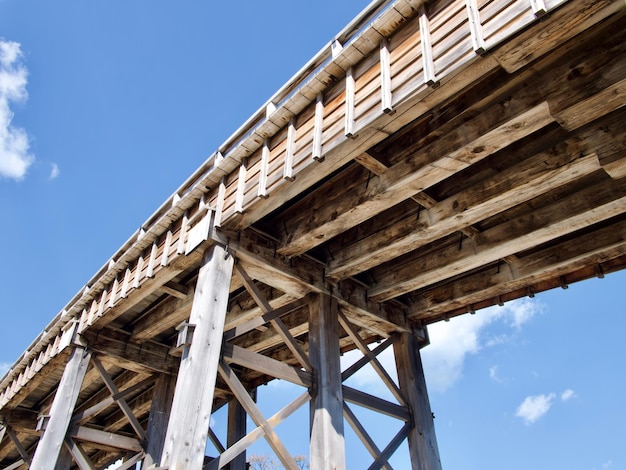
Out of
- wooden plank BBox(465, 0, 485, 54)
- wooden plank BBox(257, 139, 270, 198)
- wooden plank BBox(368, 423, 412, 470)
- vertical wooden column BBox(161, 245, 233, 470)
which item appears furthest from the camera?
wooden plank BBox(368, 423, 412, 470)

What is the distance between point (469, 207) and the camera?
4.72 metres

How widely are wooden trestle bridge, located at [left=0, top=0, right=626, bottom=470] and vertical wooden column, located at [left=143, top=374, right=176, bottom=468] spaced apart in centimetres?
3

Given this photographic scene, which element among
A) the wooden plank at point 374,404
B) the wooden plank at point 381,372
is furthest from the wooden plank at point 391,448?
the wooden plank at point 381,372

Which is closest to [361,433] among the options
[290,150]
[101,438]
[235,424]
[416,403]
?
[416,403]

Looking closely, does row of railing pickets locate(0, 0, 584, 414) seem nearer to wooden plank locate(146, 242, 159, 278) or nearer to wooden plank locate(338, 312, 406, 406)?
wooden plank locate(146, 242, 159, 278)

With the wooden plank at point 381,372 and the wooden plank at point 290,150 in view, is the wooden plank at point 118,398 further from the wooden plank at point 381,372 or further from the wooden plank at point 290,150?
the wooden plank at point 290,150

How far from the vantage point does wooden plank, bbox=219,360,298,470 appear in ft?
14.9

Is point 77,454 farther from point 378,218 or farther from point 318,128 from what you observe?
point 318,128

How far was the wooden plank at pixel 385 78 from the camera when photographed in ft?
12.3

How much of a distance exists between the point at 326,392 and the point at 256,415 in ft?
3.07

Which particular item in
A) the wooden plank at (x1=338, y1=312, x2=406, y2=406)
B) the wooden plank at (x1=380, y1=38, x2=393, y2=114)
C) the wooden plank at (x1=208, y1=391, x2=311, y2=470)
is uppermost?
the wooden plank at (x1=380, y1=38, x2=393, y2=114)

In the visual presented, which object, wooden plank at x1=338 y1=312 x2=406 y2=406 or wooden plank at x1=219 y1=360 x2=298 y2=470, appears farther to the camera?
wooden plank at x1=338 y1=312 x2=406 y2=406

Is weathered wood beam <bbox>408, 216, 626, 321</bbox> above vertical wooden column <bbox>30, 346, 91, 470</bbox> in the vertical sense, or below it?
above

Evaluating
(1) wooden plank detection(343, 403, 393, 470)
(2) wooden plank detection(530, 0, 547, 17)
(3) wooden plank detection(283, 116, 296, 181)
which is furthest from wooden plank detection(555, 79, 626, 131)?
(1) wooden plank detection(343, 403, 393, 470)
